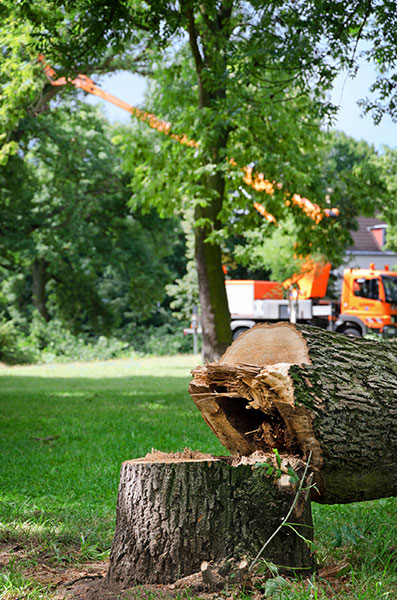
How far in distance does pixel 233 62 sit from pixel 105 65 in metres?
8.80

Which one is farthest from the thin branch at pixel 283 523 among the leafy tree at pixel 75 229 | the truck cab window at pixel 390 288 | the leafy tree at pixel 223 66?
the truck cab window at pixel 390 288

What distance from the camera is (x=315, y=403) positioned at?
3.45m

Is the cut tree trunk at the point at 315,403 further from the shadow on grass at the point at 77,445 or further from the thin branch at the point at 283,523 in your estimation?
the shadow on grass at the point at 77,445

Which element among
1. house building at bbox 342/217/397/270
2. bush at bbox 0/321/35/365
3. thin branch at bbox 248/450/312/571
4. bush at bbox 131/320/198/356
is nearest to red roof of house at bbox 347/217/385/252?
house building at bbox 342/217/397/270

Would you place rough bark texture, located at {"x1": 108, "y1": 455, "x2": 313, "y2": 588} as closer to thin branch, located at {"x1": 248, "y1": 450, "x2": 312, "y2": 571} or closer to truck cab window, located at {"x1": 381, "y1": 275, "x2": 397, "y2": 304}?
thin branch, located at {"x1": 248, "y1": 450, "x2": 312, "y2": 571}

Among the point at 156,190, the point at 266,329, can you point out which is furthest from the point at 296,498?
the point at 156,190

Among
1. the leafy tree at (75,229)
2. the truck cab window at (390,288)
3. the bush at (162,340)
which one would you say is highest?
the leafy tree at (75,229)

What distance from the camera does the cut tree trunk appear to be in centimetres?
348

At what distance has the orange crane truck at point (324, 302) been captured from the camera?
22766mm

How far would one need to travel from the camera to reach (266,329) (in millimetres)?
4023

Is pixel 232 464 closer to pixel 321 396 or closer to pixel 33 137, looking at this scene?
pixel 321 396

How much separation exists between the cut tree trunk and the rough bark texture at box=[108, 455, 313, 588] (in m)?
0.30

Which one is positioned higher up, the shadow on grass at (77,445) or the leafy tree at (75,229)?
the leafy tree at (75,229)

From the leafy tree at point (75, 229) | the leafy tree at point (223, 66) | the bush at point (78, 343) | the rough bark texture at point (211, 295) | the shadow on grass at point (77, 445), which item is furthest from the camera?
the leafy tree at point (75, 229)
